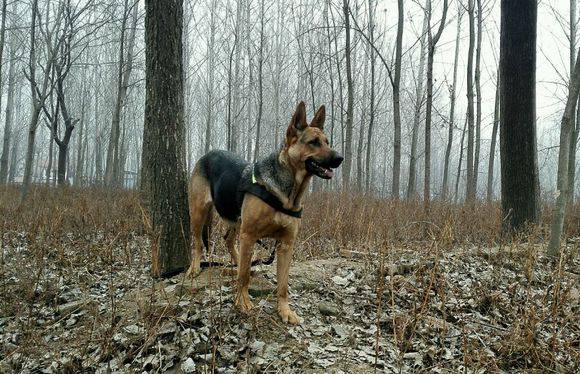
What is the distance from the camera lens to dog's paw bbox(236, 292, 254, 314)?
10.6ft

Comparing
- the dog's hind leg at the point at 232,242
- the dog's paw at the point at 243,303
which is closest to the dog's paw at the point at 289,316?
the dog's paw at the point at 243,303

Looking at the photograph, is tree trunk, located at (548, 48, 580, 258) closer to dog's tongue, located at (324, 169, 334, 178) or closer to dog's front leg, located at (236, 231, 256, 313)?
dog's tongue, located at (324, 169, 334, 178)

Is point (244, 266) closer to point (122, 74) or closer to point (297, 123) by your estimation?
point (297, 123)

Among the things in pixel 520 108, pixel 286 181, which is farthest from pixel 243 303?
pixel 520 108

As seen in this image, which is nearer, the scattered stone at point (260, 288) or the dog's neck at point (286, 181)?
the dog's neck at point (286, 181)

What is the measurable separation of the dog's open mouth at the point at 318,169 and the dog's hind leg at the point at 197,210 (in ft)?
4.50

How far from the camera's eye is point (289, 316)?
3.32 m

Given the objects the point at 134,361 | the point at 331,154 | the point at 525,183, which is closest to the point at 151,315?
the point at 134,361

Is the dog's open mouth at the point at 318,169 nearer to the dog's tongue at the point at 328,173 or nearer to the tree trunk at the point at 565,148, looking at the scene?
the dog's tongue at the point at 328,173

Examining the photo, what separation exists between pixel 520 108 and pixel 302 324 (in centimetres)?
519

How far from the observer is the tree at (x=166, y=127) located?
4.06 metres

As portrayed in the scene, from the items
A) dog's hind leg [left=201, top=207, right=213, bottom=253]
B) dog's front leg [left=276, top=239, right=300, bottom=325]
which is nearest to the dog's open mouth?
dog's front leg [left=276, top=239, right=300, bottom=325]

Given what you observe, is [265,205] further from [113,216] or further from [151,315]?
[113,216]

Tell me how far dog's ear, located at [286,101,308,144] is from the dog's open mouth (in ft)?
0.97
